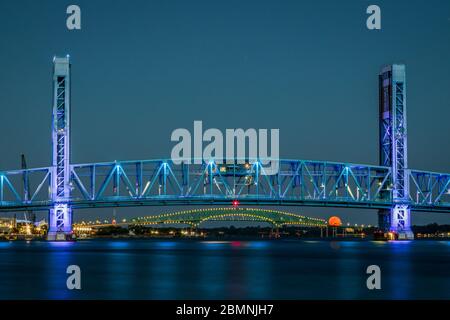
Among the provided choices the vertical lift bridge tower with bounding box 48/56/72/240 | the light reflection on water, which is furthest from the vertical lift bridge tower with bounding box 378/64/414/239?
the light reflection on water

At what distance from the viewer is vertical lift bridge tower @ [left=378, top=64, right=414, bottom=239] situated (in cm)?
11731

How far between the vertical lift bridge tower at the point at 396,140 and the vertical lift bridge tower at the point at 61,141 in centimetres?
4071

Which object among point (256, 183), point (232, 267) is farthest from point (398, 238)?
point (232, 267)

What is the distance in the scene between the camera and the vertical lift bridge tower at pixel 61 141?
106 meters

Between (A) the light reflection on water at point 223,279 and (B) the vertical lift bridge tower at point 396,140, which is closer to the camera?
(A) the light reflection on water at point 223,279

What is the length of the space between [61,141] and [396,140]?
42.4 m

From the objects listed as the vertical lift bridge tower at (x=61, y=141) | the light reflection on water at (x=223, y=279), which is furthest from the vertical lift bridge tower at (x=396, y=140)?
the light reflection on water at (x=223, y=279)

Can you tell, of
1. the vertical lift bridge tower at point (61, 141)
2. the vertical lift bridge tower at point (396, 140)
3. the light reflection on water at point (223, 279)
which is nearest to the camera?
the light reflection on water at point (223, 279)

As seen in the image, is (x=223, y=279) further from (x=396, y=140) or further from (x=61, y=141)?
(x=396, y=140)

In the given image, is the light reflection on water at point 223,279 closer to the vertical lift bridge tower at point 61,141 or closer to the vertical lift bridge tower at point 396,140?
the vertical lift bridge tower at point 61,141

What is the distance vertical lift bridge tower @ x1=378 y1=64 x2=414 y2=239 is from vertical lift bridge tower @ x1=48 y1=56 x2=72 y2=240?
1603 inches

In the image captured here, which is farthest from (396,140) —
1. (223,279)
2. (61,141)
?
(223,279)

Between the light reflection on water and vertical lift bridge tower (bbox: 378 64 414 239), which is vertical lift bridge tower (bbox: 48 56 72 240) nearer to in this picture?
the light reflection on water
